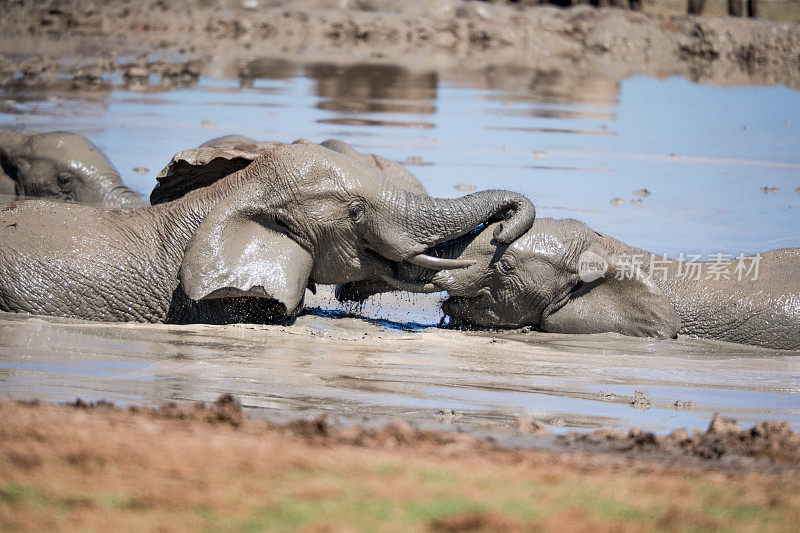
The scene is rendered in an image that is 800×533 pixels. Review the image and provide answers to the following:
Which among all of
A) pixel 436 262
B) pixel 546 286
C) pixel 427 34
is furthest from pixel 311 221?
pixel 427 34

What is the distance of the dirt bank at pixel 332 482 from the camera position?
471 cm

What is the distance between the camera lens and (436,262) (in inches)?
355

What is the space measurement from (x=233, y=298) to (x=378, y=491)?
4.29m

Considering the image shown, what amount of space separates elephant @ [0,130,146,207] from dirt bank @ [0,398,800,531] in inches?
240

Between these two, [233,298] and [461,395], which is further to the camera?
[233,298]

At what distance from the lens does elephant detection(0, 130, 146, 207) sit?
464 inches

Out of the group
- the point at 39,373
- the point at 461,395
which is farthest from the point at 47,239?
the point at 461,395

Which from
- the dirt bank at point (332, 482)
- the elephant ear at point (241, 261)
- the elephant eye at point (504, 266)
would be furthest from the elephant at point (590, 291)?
the dirt bank at point (332, 482)

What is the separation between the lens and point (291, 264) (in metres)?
8.91

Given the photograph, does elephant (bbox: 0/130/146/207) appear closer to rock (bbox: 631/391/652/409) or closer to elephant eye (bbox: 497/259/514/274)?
elephant eye (bbox: 497/259/514/274)

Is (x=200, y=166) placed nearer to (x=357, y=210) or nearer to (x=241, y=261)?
(x=241, y=261)

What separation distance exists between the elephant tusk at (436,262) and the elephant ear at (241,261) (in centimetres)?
89

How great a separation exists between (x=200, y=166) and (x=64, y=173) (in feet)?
9.56

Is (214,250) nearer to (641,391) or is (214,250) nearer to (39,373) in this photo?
(39,373)
